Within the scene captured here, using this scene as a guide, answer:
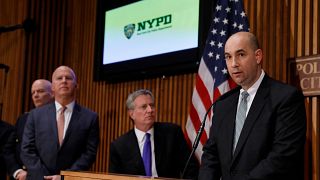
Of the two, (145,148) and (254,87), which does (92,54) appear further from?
(254,87)

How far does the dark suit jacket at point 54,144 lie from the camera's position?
4145mm

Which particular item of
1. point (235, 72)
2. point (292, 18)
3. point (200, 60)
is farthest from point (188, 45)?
point (235, 72)

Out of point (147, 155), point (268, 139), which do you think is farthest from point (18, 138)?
point (268, 139)

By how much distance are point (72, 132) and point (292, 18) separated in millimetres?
1968

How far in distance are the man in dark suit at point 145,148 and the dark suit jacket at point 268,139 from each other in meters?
1.11

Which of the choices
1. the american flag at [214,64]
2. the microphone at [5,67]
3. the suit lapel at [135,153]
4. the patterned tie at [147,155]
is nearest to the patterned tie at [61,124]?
the suit lapel at [135,153]

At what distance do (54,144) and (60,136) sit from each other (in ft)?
0.32

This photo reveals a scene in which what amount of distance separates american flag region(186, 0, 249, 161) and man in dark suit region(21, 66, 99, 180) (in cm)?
86

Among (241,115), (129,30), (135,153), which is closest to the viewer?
(241,115)

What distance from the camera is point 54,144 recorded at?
165 inches

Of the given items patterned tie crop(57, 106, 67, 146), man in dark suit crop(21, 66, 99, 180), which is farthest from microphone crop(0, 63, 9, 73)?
patterned tie crop(57, 106, 67, 146)

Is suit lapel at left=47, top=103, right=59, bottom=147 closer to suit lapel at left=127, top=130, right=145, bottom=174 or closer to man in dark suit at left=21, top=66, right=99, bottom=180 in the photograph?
man in dark suit at left=21, top=66, right=99, bottom=180

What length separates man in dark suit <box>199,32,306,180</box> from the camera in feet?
8.42

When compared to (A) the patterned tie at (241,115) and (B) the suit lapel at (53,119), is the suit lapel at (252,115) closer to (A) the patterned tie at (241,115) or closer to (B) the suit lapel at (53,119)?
(A) the patterned tie at (241,115)
